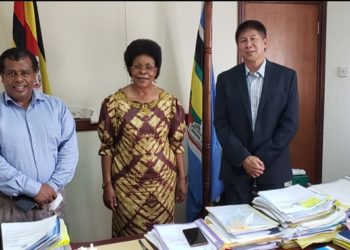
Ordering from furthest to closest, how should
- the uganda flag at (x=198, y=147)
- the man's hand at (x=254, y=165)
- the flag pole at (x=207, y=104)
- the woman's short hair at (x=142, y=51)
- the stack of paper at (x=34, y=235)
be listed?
the uganda flag at (x=198, y=147), the flag pole at (x=207, y=104), the woman's short hair at (x=142, y=51), the man's hand at (x=254, y=165), the stack of paper at (x=34, y=235)

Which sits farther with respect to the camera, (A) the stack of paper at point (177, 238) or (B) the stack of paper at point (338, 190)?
(B) the stack of paper at point (338, 190)

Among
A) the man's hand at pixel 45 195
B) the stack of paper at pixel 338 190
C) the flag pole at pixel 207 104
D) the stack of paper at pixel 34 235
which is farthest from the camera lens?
the flag pole at pixel 207 104

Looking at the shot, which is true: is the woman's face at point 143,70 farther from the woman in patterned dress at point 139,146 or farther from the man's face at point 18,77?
the man's face at point 18,77

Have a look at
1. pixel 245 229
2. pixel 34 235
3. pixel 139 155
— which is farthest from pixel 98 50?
pixel 245 229

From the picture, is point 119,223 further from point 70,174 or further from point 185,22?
point 185,22

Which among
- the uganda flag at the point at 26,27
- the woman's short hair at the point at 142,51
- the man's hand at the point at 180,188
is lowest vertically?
the man's hand at the point at 180,188

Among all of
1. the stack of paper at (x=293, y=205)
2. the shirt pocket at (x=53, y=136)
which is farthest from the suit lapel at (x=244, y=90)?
the shirt pocket at (x=53, y=136)

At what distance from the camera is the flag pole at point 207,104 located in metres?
2.41

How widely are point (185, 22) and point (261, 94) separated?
4.16ft

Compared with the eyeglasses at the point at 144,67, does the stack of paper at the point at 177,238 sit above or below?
below

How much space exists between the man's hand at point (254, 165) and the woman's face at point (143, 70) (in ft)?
2.12

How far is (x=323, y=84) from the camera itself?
3309mm

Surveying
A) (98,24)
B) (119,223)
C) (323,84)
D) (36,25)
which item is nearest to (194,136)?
(119,223)

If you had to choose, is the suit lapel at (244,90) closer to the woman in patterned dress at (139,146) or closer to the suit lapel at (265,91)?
the suit lapel at (265,91)
